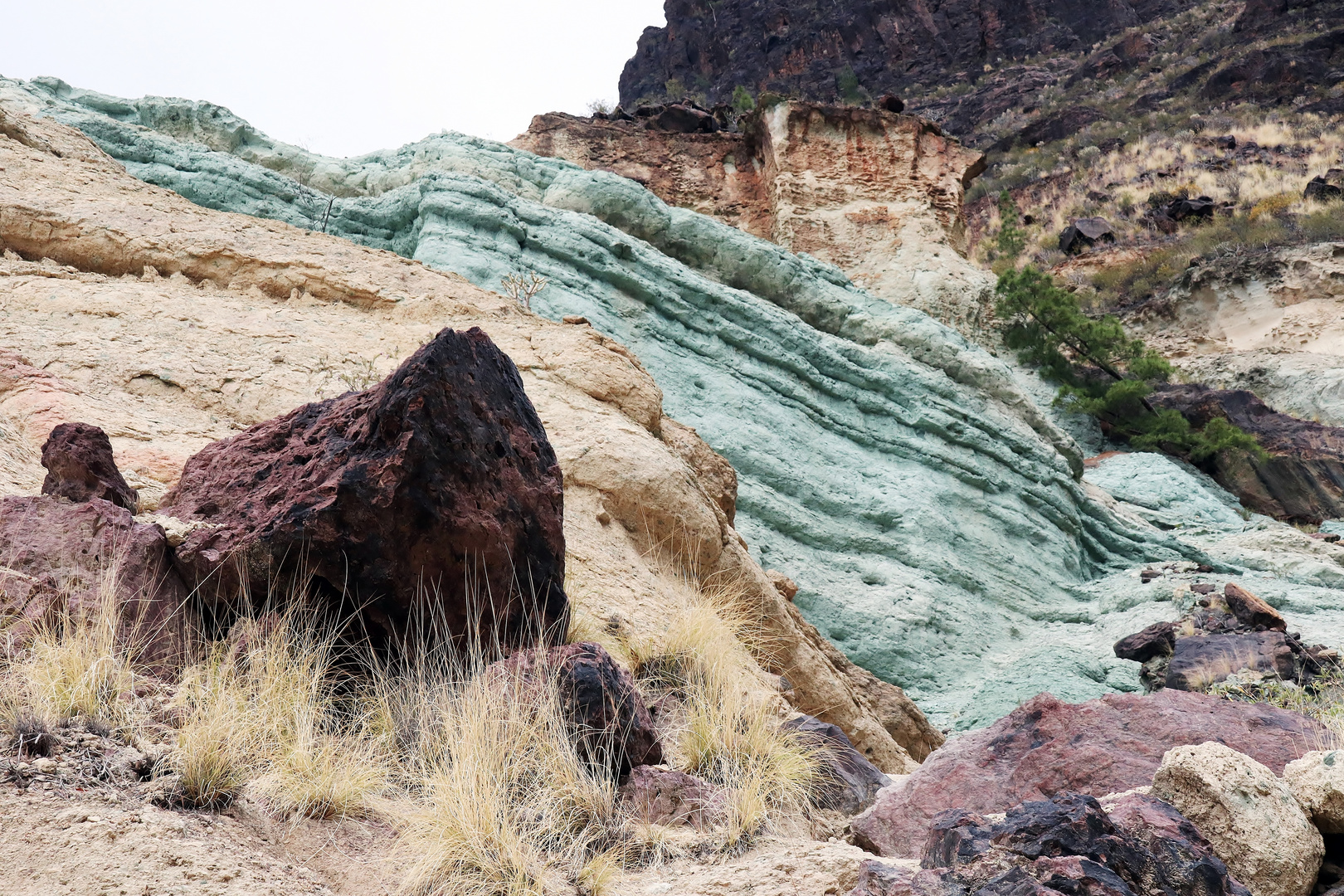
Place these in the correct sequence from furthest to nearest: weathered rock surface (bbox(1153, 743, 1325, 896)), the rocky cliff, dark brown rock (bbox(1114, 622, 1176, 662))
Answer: dark brown rock (bbox(1114, 622, 1176, 662)) → the rocky cliff → weathered rock surface (bbox(1153, 743, 1325, 896))

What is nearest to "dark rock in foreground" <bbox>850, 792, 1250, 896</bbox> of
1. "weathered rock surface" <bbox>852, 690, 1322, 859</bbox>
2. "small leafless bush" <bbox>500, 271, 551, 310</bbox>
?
"weathered rock surface" <bbox>852, 690, 1322, 859</bbox>

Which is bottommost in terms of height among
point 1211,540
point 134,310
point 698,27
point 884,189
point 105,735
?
point 1211,540

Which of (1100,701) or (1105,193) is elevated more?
(1105,193)

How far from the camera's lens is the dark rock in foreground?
7.14 ft

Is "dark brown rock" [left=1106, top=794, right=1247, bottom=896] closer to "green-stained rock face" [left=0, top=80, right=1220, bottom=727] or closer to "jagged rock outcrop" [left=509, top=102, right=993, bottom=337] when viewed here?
"green-stained rock face" [left=0, top=80, right=1220, bottom=727]

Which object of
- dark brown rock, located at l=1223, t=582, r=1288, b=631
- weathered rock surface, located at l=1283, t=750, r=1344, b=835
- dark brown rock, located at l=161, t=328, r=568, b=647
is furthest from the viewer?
dark brown rock, located at l=1223, t=582, r=1288, b=631

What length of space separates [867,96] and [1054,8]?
1404 cm

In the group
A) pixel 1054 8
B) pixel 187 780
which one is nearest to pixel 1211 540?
pixel 187 780

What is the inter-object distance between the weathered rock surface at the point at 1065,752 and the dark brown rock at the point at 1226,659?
5093mm

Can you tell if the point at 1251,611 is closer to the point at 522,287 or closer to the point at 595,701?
the point at 522,287

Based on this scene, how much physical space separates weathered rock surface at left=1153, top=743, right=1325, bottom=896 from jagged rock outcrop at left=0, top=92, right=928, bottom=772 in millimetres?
2277

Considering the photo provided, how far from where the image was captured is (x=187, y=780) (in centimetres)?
267

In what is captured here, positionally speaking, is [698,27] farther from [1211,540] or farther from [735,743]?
[735,743]

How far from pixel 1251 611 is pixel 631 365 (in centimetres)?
661
